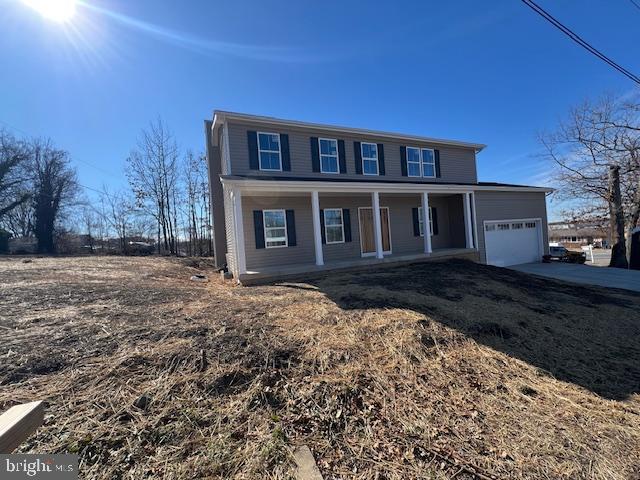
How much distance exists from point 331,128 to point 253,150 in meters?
3.35

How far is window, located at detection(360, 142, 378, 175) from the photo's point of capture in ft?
43.0

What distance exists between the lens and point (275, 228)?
10.9 meters

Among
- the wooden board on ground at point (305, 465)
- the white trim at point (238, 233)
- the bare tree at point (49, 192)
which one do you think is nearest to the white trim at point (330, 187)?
the white trim at point (238, 233)

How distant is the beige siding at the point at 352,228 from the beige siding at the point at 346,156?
1.02m

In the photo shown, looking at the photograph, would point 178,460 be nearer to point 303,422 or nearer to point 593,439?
point 303,422

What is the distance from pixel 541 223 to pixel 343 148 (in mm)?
11438

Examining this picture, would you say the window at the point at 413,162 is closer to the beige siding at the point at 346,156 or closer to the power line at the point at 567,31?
the beige siding at the point at 346,156

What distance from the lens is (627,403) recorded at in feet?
10.2

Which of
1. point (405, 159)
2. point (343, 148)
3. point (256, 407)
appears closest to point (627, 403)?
point (256, 407)

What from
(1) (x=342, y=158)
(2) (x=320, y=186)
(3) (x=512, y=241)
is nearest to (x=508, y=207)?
(3) (x=512, y=241)

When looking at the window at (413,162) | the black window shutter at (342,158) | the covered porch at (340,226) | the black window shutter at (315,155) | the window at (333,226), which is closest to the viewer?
the covered porch at (340,226)

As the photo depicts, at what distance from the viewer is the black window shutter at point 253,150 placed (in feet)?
35.4

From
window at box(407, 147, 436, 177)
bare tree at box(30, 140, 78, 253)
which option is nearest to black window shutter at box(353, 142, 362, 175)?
window at box(407, 147, 436, 177)

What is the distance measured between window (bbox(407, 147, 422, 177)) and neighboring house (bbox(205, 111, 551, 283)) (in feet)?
0.16
